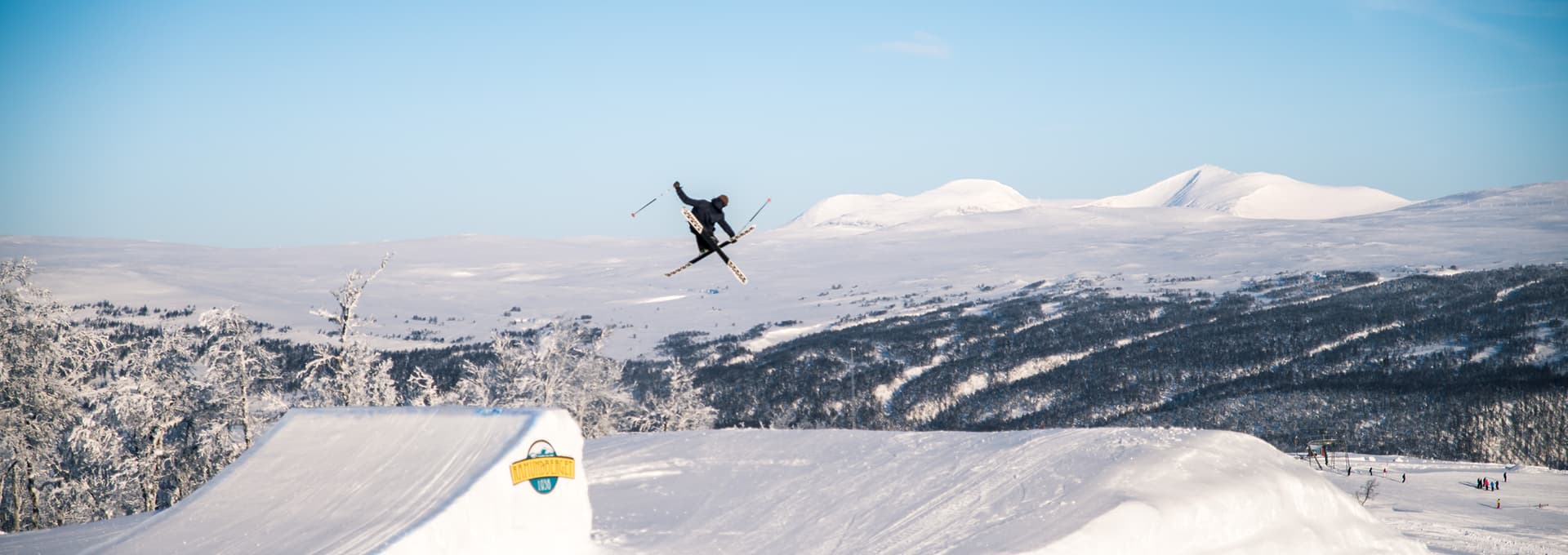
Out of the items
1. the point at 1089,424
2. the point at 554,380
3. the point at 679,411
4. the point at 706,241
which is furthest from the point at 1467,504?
the point at 1089,424

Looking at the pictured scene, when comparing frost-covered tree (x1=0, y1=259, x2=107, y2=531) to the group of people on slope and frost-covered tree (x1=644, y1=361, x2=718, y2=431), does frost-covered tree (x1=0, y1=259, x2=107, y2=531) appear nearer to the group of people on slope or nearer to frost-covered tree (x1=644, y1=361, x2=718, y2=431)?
frost-covered tree (x1=644, y1=361, x2=718, y2=431)

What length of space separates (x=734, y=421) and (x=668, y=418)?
177 ft

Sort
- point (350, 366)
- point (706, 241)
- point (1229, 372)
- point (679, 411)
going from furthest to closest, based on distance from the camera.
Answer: point (1229, 372) → point (679, 411) → point (350, 366) → point (706, 241)

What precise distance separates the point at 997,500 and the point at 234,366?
89.7ft

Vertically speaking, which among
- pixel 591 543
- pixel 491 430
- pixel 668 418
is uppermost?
pixel 491 430

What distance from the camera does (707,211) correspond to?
75.8ft

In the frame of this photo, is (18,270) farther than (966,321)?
No

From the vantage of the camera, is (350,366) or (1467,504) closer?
(350,366)

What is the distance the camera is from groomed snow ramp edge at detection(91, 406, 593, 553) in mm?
20906

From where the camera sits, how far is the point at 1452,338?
488ft

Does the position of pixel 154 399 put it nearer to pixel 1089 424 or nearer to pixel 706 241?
pixel 706 241

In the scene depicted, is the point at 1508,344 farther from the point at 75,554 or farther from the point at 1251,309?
the point at 75,554

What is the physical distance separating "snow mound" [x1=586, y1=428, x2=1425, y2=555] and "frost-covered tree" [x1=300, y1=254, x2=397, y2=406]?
12574 mm

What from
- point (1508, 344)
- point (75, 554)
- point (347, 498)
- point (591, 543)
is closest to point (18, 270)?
point (75, 554)
